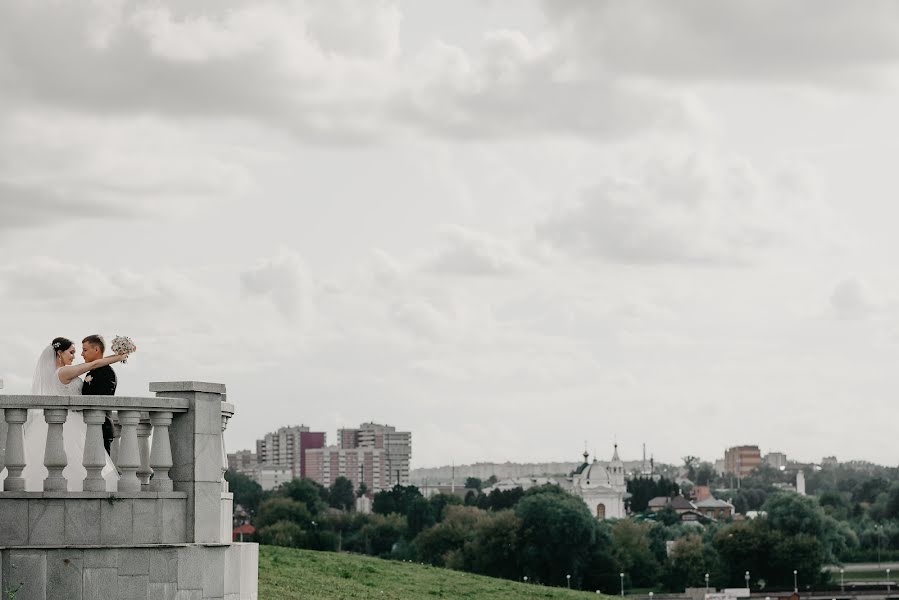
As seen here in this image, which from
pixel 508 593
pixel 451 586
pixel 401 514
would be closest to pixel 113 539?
pixel 451 586

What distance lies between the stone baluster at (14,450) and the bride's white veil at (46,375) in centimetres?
107

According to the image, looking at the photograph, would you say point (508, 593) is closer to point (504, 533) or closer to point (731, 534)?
point (504, 533)

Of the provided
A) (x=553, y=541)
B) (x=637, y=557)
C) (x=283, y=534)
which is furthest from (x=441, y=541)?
(x=553, y=541)

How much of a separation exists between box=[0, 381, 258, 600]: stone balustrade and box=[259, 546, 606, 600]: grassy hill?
1737 centimetres

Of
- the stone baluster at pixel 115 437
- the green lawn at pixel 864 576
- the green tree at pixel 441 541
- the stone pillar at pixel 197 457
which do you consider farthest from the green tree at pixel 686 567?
the stone baluster at pixel 115 437

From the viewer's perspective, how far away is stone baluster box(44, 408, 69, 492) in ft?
33.1

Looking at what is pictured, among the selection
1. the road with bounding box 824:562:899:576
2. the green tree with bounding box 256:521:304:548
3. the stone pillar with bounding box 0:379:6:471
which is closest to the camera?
the stone pillar with bounding box 0:379:6:471

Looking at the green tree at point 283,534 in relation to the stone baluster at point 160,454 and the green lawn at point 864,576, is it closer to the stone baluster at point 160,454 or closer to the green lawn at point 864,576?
the green lawn at point 864,576

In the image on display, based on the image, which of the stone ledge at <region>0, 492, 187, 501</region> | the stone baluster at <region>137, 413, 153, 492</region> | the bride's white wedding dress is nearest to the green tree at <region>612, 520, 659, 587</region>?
the bride's white wedding dress

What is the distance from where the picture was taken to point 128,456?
10.3 metres

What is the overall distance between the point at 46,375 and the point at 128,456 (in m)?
1.51

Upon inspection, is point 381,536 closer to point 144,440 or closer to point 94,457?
point 144,440

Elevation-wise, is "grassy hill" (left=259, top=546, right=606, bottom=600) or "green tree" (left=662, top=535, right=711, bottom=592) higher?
"grassy hill" (left=259, top=546, right=606, bottom=600)

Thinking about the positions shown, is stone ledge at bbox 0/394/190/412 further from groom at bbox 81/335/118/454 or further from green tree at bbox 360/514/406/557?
green tree at bbox 360/514/406/557
